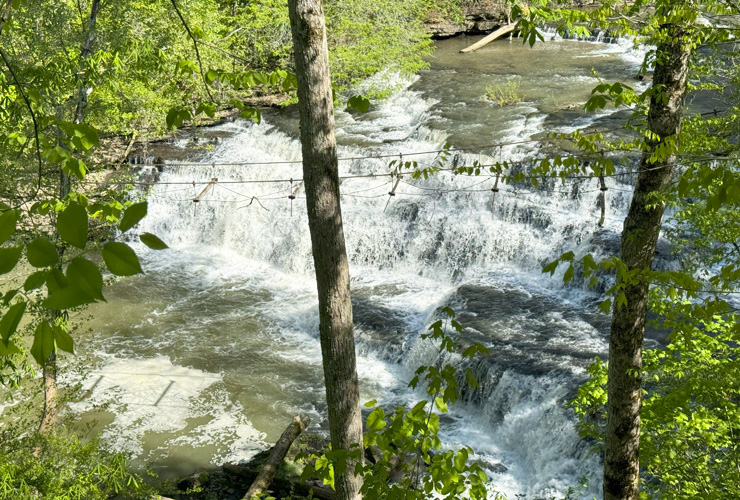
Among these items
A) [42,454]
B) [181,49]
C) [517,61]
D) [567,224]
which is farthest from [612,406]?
[517,61]

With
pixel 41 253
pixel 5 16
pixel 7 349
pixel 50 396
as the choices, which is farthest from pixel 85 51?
pixel 41 253

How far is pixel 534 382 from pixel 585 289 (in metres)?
3.09

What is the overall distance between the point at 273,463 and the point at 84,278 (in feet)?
21.3

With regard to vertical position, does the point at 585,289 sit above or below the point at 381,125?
below

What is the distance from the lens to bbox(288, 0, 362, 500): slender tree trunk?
3.66 m

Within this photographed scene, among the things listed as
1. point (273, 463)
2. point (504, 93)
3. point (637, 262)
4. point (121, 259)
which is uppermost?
point (121, 259)

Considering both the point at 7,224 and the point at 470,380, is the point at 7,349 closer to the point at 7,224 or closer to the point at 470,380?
the point at 7,224

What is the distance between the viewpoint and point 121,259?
110cm

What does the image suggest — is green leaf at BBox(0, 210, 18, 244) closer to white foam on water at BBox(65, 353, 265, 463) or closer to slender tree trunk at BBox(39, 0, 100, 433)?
slender tree trunk at BBox(39, 0, 100, 433)

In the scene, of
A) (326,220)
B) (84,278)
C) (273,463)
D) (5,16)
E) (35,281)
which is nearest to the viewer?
(84,278)

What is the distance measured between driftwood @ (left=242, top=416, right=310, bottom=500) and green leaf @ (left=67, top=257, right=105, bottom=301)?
5.94 meters

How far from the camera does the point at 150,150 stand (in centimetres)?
1794

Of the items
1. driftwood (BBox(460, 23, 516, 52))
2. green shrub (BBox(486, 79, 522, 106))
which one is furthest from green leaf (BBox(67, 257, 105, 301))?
driftwood (BBox(460, 23, 516, 52))

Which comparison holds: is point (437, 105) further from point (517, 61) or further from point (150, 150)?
point (150, 150)
